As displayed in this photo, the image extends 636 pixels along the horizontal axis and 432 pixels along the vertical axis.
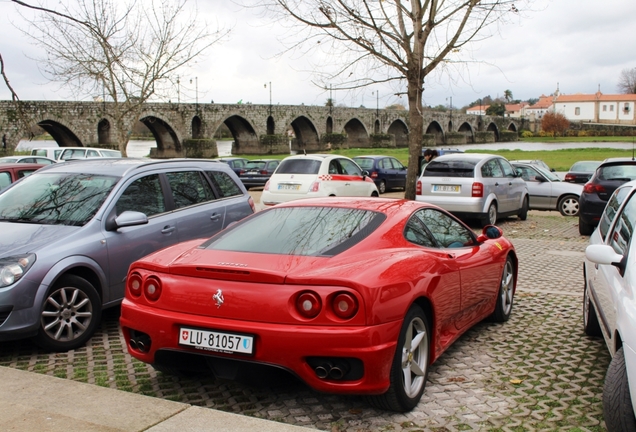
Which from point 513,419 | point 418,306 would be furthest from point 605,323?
point 418,306

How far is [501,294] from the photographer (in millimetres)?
6000

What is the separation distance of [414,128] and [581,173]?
7.92m

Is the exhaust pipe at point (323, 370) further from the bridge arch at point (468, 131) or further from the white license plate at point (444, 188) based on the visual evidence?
the bridge arch at point (468, 131)

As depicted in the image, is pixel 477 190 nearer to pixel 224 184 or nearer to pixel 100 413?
pixel 224 184

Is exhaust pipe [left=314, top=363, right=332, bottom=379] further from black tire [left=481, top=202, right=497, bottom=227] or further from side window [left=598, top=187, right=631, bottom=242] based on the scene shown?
black tire [left=481, top=202, right=497, bottom=227]

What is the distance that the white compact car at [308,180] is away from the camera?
50.2ft

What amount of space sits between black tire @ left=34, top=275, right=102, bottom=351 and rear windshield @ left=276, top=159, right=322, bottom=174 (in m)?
10.3

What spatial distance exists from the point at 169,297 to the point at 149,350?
0.41m

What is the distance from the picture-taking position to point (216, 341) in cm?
373

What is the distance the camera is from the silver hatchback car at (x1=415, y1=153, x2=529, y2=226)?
44.1 ft

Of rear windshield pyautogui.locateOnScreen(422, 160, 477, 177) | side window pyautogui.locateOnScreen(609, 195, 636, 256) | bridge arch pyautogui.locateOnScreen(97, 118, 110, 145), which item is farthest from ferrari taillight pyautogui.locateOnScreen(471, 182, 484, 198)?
bridge arch pyautogui.locateOnScreen(97, 118, 110, 145)

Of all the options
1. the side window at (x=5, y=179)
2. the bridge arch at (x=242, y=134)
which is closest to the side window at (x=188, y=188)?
the side window at (x=5, y=179)

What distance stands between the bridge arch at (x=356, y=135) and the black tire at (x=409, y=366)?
94.1 m

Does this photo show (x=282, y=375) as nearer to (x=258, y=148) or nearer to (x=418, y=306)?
(x=418, y=306)
